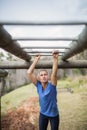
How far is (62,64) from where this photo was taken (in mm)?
7680

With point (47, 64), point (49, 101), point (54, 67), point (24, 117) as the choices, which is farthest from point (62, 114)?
point (54, 67)

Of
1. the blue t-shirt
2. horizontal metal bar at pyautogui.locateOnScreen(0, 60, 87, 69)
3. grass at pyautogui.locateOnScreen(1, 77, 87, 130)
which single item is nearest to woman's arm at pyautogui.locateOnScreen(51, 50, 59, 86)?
the blue t-shirt

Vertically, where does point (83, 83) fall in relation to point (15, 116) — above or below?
above

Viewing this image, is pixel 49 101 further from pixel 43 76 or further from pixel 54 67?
pixel 54 67

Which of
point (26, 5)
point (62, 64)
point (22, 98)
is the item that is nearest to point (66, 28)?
point (26, 5)

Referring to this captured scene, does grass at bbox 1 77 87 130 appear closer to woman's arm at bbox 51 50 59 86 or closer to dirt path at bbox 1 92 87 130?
dirt path at bbox 1 92 87 130

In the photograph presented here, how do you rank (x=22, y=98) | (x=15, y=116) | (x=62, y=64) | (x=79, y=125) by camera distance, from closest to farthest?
1. (x=62, y=64)
2. (x=79, y=125)
3. (x=15, y=116)
4. (x=22, y=98)

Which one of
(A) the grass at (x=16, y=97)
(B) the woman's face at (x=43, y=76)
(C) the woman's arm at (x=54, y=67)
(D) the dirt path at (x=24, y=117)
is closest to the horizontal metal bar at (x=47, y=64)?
(B) the woman's face at (x=43, y=76)

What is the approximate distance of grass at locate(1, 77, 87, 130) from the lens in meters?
14.6

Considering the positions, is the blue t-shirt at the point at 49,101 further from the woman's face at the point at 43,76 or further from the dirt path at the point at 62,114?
the dirt path at the point at 62,114

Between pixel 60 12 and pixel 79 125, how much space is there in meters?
11.0

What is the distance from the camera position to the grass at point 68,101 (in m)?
14.6

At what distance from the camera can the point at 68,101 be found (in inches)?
671

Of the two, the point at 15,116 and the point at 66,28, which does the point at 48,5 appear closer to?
the point at 66,28
